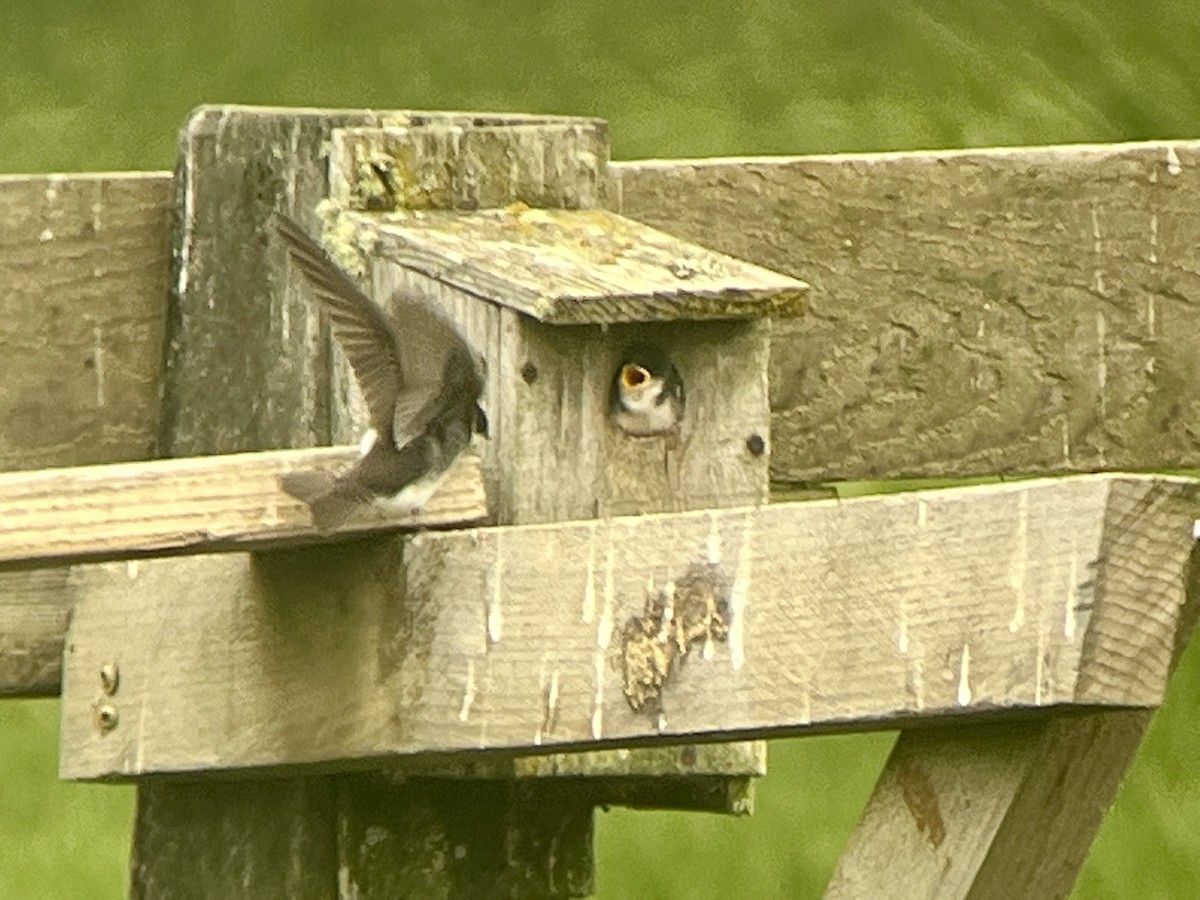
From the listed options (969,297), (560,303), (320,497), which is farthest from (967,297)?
(320,497)

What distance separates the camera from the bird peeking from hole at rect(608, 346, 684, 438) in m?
2.19

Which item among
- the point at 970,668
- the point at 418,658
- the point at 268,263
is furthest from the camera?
the point at 268,263

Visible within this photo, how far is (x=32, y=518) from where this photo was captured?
6.14 ft

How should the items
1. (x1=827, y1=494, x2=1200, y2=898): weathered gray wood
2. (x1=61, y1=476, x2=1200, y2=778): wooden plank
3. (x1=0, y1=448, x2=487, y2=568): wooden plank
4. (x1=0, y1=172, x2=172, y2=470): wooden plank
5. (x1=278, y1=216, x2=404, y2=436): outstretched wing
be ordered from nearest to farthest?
(x1=61, y1=476, x2=1200, y2=778): wooden plank, (x1=0, y1=448, x2=487, y2=568): wooden plank, (x1=827, y1=494, x2=1200, y2=898): weathered gray wood, (x1=278, y1=216, x2=404, y2=436): outstretched wing, (x1=0, y1=172, x2=172, y2=470): wooden plank

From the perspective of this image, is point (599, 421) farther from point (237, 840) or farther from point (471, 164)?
point (237, 840)

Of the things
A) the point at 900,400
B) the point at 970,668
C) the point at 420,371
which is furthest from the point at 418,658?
the point at 900,400

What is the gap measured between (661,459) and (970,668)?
474mm

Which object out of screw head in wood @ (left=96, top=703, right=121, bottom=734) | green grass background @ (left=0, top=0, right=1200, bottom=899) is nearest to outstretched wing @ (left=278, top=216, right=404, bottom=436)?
screw head in wood @ (left=96, top=703, right=121, bottom=734)

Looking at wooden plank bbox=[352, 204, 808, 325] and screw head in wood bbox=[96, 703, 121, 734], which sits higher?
wooden plank bbox=[352, 204, 808, 325]

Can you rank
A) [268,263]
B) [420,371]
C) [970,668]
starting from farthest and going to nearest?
[268,263]
[420,371]
[970,668]

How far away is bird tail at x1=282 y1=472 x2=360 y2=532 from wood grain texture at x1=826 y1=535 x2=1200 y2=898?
1.47 ft

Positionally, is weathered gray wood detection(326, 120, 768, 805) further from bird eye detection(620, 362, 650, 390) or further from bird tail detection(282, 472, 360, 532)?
bird tail detection(282, 472, 360, 532)

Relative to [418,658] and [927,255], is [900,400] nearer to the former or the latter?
[927,255]

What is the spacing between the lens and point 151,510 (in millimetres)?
1904
